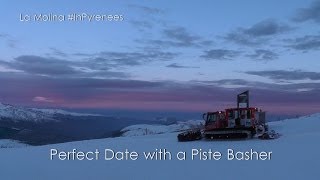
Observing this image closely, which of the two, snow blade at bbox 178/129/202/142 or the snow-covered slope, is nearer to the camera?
the snow-covered slope

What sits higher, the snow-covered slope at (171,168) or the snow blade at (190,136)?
the snow blade at (190,136)

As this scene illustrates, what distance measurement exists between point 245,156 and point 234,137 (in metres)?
9.31

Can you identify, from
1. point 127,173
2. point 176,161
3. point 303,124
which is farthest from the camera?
point 303,124

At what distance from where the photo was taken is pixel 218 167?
54.2 feet

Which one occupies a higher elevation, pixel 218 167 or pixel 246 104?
pixel 246 104

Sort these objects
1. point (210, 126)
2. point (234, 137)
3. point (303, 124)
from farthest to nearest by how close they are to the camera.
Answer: point (303, 124) → point (210, 126) → point (234, 137)

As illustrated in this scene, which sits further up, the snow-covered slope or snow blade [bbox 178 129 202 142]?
snow blade [bbox 178 129 202 142]

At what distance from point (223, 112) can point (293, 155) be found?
11521 mm

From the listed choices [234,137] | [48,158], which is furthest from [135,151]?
[234,137]

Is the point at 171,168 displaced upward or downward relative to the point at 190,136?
downward

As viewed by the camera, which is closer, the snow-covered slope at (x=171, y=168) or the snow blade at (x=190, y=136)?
the snow-covered slope at (x=171, y=168)

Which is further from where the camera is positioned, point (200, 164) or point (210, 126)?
point (210, 126)

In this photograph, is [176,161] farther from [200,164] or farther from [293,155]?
[293,155]

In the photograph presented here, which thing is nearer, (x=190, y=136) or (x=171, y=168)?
(x=171, y=168)
